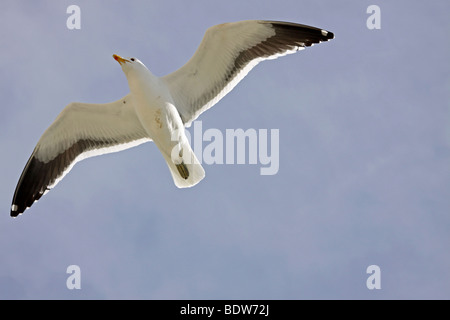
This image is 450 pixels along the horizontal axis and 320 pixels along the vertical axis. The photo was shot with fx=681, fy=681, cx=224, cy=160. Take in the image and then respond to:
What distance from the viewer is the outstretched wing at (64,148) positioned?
8.79 metres

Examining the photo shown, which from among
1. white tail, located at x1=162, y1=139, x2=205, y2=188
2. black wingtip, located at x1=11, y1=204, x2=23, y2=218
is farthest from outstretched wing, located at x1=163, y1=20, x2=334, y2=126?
black wingtip, located at x1=11, y1=204, x2=23, y2=218

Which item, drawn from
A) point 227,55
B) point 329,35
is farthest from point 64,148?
point 329,35

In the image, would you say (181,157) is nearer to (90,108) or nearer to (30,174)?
(90,108)

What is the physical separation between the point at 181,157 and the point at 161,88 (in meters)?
0.87

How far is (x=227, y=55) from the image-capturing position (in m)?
8.28

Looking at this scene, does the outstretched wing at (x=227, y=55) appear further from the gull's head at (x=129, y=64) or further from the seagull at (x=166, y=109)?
the gull's head at (x=129, y=64)

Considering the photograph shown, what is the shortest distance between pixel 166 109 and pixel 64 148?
171 cm

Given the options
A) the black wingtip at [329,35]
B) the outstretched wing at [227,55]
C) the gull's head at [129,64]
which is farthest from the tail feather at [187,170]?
the black wingtip at [329,35]

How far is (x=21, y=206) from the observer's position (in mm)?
8922

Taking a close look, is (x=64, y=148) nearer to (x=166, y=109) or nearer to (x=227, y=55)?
(x=166, y=109)

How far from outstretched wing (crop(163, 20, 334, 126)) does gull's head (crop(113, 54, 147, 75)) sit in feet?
1.23

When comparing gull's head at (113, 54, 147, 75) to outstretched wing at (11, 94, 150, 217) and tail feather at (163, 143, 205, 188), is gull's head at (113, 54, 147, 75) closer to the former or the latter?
outstretched wing at (11, 94, 150, 217)

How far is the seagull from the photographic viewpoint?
26.5ft

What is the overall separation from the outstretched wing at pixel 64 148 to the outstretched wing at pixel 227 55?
788mm
